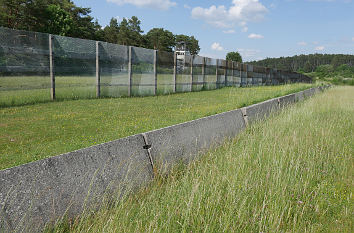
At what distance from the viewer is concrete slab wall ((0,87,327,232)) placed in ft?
8.48

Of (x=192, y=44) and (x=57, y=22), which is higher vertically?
(x=192, y=44)

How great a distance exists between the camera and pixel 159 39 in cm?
14438

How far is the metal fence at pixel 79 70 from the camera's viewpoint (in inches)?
422

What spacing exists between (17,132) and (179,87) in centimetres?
1515

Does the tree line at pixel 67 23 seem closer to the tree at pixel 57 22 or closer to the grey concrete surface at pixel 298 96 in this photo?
the tree at pixel 57 22

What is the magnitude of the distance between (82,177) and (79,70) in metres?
11.2

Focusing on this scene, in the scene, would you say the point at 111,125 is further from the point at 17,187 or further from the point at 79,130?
the point at 17,187

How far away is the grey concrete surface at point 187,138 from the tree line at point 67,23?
2343 inches

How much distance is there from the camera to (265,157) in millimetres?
4977

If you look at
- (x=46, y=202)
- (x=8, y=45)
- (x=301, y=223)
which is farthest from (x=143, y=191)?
(x=8, y=45)

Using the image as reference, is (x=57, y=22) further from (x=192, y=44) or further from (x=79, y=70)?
(x=192, y=44)

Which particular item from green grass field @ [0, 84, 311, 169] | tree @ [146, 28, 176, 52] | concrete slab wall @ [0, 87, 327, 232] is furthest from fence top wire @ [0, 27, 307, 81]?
tree @ [146, 28, 176, 52]

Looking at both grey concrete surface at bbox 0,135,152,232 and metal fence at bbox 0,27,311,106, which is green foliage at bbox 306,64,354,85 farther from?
grey concrete surface at bbox 0,135,152,232

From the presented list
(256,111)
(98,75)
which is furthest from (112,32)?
(256,111)
